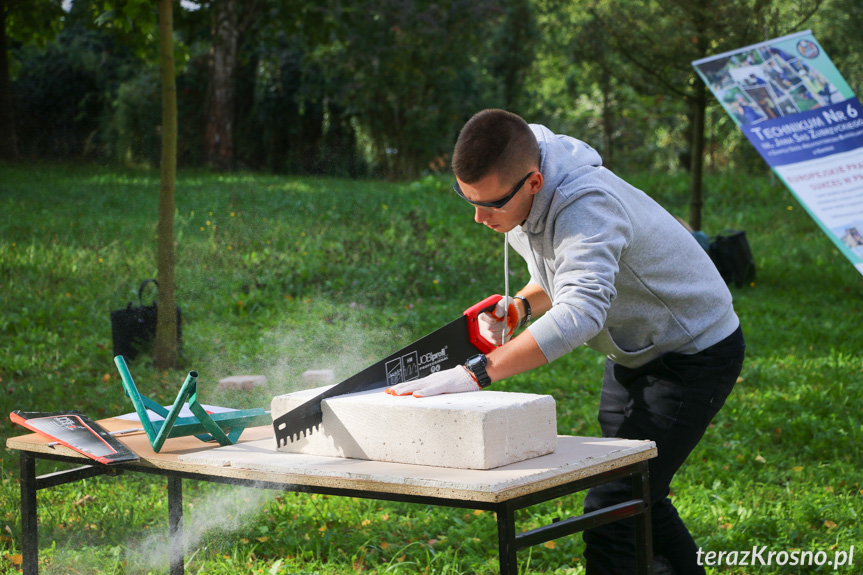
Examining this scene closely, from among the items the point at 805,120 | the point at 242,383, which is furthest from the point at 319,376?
the point at 805,120

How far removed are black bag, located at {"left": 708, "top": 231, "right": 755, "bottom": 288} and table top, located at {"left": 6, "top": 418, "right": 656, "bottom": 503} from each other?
9.08 meters

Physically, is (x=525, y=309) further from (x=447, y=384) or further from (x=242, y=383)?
(x=242, y=383)

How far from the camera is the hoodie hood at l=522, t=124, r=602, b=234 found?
2.61 m

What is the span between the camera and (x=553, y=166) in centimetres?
265

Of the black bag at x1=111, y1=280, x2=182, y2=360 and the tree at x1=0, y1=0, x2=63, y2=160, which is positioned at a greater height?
the tree at x1=0, y1=0, x2=63, y2=160

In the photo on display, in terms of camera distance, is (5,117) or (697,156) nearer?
(697,156)

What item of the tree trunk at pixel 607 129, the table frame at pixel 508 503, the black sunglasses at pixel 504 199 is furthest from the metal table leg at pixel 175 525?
the tree trunk at pixel 607 129

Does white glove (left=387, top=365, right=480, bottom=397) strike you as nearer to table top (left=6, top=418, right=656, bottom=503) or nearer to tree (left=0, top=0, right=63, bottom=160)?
table top (left=6, top=418, right=656, bottom=503)

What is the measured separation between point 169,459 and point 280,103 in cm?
1986

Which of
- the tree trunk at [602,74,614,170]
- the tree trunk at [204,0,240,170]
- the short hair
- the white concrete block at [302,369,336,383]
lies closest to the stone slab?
the short hair

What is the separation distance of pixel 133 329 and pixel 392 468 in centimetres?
515

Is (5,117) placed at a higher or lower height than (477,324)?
higher

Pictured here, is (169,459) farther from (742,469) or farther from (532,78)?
(532,78)

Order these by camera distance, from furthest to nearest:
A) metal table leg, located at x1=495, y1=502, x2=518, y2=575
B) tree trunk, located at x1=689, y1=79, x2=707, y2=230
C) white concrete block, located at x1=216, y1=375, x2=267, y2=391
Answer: tree trunk, located at x1=689, y1=79, x2=707, y2=230 < white concrete block, located at x1=216, y1=375, x2=267, y2=391 < metal table leg, located at x1=495, y1=502, x2=518, y2=575
